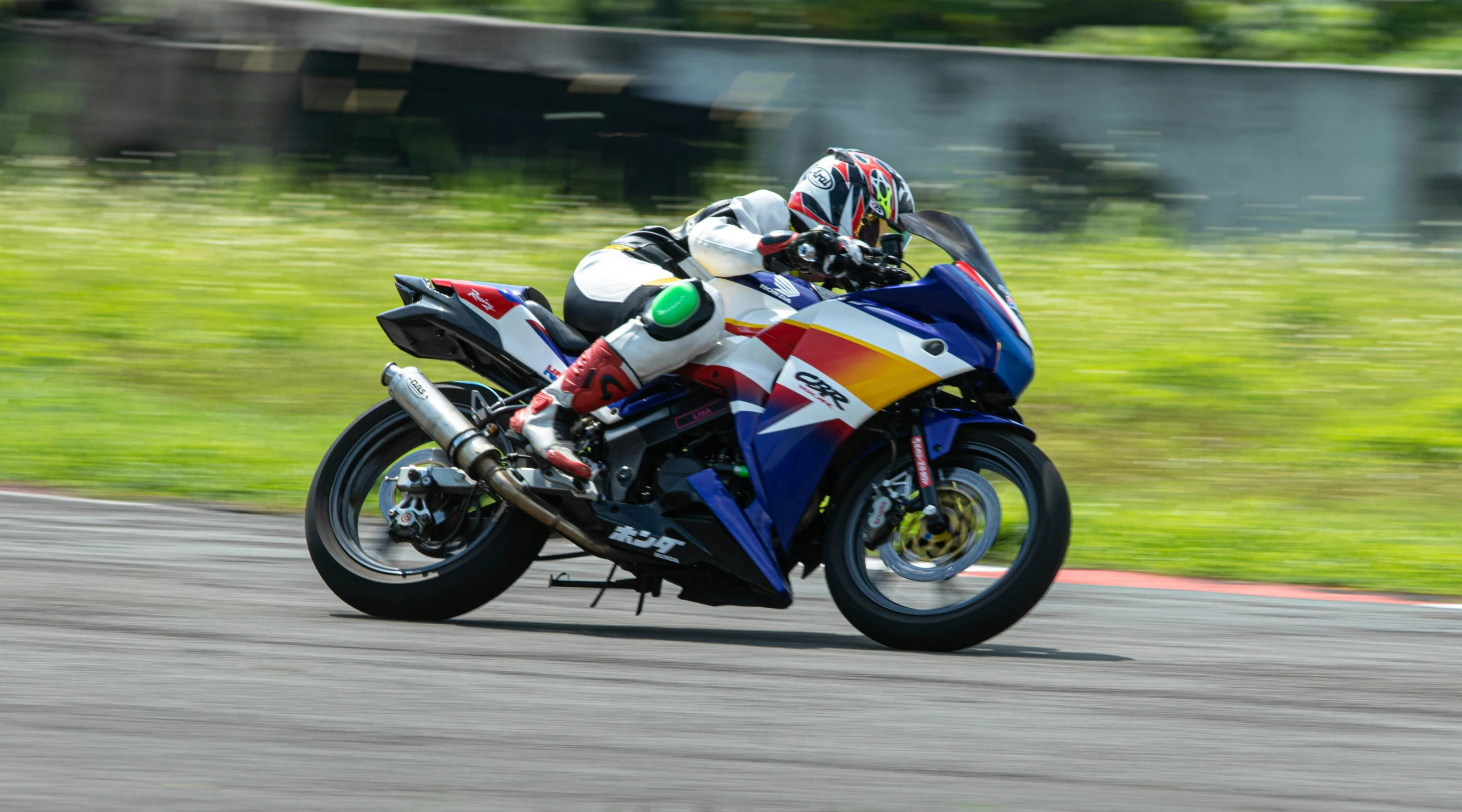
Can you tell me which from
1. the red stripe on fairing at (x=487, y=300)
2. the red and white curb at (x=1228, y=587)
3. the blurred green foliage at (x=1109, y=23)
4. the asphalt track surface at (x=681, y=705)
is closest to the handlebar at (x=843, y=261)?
the red stripe on fairing at (x=487, y=300)

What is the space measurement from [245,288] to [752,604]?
9236 mm

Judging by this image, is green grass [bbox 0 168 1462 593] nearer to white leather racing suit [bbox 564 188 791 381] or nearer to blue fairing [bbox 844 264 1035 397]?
blue fairing [bbox 844 264 1035 397]

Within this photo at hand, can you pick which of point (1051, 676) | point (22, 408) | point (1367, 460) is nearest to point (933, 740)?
point (1051, 676)

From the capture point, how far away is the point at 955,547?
5055mm

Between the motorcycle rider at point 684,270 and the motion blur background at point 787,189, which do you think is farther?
the motion blur background at point 787,189

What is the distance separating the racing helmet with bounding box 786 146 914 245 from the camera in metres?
5.41

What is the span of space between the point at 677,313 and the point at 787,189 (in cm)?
887

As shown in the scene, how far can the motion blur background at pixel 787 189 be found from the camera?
9.56 m

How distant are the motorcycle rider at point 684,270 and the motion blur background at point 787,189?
105 inches

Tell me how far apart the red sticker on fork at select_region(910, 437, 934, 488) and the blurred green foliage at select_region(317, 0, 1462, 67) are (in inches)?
458

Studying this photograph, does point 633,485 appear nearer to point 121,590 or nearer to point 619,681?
point 619,681

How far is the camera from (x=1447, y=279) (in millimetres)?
12453

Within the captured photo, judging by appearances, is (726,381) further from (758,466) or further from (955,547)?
(955,547)

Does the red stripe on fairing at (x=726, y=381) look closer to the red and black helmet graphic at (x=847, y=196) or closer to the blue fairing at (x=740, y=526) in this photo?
the blue fairing at (x=740, y=526)
